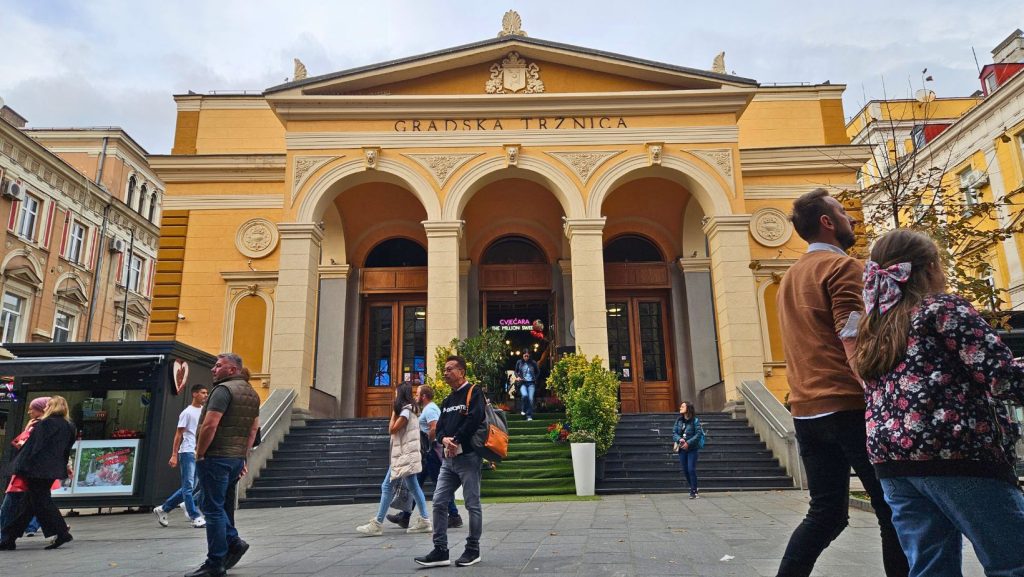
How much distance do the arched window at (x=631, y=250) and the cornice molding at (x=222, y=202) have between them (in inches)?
396

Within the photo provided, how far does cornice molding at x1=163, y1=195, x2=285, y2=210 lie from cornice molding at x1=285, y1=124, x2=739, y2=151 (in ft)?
10.1

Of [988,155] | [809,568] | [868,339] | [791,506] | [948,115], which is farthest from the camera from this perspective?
[948,115]

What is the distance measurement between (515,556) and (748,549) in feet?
6.68

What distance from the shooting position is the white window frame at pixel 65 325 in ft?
94.6

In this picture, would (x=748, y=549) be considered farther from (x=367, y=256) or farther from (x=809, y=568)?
(x=367, y=256)

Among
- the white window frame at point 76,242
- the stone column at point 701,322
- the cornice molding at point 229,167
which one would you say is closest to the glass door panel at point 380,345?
the cornice molding at point 229,167

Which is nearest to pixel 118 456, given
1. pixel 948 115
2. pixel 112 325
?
pixel 112 325

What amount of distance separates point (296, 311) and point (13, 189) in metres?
17.9

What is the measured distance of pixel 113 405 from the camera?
41.8ft

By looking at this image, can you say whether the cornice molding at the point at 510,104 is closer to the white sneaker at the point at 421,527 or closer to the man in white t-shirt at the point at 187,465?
the man in white t-shirt at the point at 187,465

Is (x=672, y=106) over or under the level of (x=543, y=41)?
under

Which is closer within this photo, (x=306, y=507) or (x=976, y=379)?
(x=976, y=379)

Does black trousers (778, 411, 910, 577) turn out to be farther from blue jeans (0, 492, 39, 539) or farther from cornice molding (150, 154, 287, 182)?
cornice molding (150, 154, 287, 182)

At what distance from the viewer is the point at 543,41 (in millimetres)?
17422
